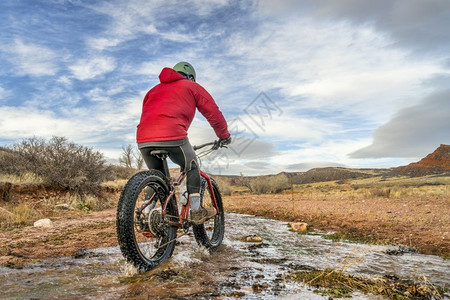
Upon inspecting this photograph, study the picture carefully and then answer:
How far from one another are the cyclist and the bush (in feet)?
36.5

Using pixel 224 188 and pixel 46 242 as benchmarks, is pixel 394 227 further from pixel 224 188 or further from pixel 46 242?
pixel 224 188

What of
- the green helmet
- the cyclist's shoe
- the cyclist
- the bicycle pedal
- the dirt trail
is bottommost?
the dirt trail

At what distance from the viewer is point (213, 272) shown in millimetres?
3510

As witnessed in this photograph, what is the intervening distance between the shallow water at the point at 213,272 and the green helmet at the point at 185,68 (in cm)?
260

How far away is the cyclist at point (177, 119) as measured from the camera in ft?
13.0

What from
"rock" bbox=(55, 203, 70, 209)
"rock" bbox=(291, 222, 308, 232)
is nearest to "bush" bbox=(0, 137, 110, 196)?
"rock" bbox=(55, 203, 70, 209)

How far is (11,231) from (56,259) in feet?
12.0

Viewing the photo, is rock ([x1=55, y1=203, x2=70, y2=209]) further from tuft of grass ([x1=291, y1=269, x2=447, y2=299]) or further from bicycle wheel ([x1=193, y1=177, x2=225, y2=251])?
tuft of grass ([x1=291, y1=269, x2=447, y2=299])

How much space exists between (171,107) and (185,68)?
94 centimetres

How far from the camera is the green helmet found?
4.63m

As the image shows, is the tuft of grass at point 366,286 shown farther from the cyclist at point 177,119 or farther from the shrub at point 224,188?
the shrub at point 224,188

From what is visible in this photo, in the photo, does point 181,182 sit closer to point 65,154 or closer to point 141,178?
point 141,178

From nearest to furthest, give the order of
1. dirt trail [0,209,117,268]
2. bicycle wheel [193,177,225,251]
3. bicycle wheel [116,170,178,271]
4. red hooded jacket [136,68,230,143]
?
1. bicycle wheel [116,170,178,271]
2. red hooded jacket [136,68,230,143]
3. dirt trail [0,209,117,268]
4. bicycle wheel [193,177,225,251]

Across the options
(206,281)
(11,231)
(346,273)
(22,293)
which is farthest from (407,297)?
Answer: (11,231)
